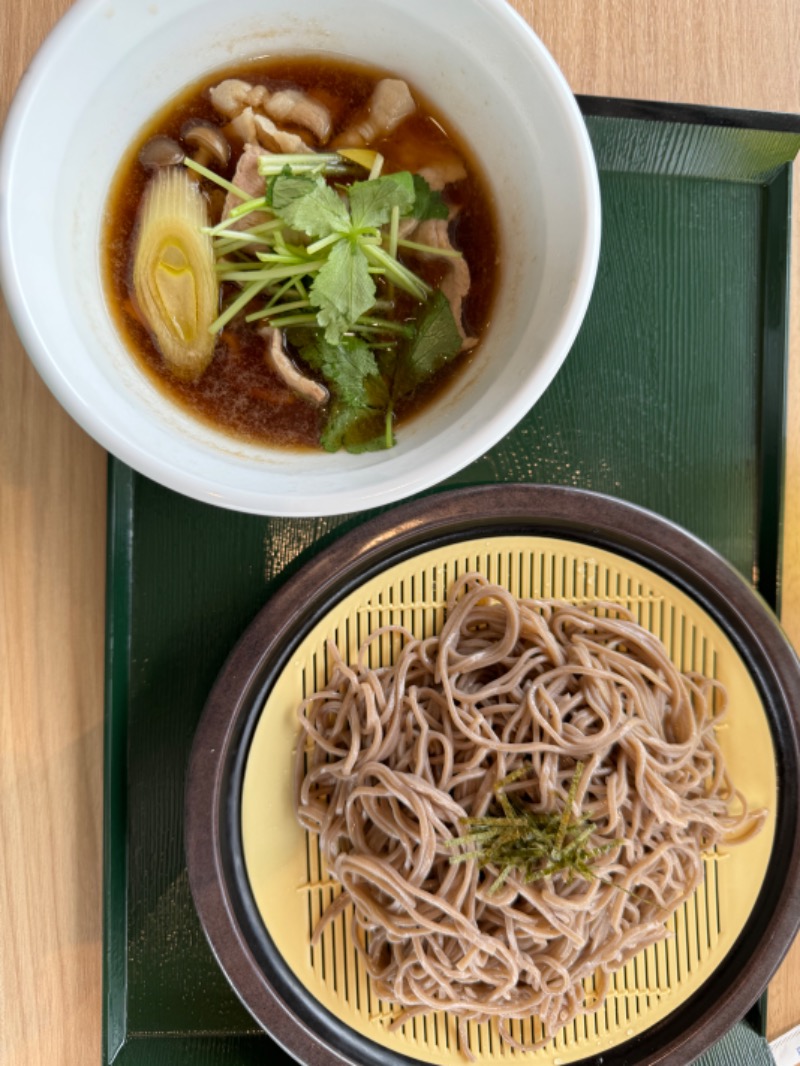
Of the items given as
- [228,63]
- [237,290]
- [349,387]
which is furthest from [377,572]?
[228,63]

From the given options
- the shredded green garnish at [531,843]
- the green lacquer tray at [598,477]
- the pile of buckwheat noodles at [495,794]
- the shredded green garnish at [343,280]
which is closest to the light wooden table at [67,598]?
the green lacquer tray at [598,477]

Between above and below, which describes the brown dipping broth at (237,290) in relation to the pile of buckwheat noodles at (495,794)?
above

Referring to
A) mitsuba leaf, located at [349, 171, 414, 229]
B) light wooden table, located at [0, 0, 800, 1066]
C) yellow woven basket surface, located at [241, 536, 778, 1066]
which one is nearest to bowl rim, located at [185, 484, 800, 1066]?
yellow woven basket surface, located at [241, 536, 778, 1066]

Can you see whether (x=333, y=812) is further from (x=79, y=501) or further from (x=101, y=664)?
(x=79, y=501)

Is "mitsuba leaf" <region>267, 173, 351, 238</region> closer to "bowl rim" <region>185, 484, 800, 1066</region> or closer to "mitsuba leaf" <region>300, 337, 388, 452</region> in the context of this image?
"mitsuba leaf" <region>300, 337, 388, 452</region>

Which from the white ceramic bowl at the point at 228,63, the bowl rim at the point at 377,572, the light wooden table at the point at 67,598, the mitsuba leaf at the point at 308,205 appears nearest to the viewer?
the white ceramic bowl at the point at 228,63

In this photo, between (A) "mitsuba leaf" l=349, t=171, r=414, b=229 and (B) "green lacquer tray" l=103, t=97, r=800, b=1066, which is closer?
(A) "mitsuba leaf" l=349, t=171, r=414, b=229

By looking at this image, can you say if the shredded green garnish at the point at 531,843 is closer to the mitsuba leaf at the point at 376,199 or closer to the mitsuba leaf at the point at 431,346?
the mitsuba leaf at the point at 431,346
